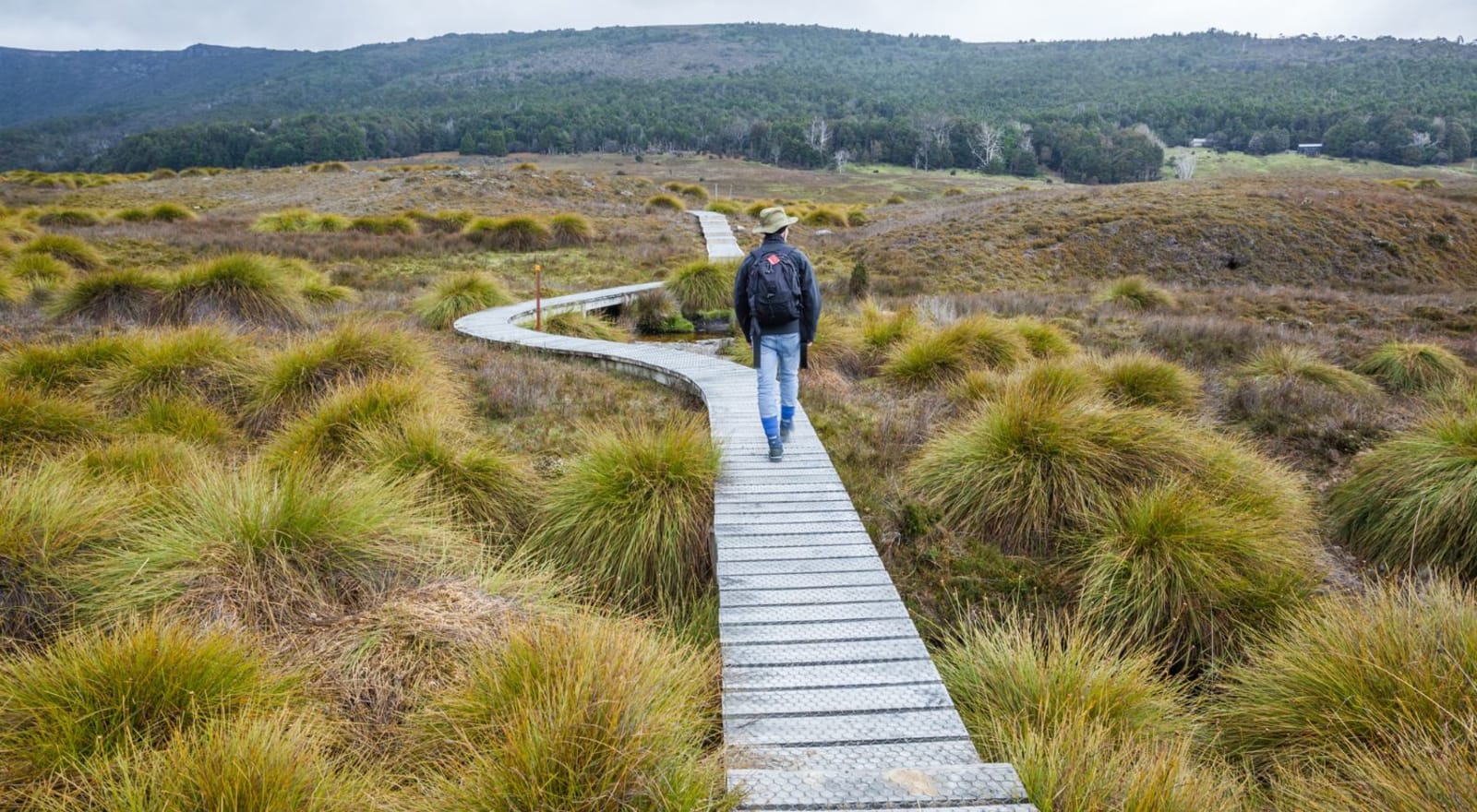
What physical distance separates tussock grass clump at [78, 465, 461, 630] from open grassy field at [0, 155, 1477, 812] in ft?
0.09

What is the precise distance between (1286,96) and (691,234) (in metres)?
120

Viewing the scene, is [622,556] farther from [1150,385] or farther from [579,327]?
[579,327]

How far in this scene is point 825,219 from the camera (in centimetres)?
3516

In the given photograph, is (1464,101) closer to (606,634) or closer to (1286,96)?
(1286,96)

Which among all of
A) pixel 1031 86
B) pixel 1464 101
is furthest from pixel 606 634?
pixel 1031 86

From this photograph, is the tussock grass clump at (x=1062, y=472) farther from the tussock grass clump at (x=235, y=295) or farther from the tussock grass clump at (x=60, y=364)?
the tussock grass clump at (x=235, y=295)

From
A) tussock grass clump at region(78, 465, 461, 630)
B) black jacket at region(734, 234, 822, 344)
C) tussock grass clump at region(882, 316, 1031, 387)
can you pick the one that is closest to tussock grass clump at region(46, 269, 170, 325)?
tussock grass clump at region(78, 465, 461, 630)

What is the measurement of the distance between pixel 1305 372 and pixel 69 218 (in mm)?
34365

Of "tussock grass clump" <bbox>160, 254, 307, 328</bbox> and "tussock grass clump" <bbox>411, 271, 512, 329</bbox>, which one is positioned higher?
"tussock grass clump" <bbox>160, 254, 307, 328</bbox>

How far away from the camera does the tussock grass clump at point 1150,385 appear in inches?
343

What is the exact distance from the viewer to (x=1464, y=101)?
90188mm

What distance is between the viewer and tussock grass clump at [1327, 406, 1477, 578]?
210 inches

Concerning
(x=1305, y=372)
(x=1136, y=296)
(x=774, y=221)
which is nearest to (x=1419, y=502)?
(x=774, y=221)

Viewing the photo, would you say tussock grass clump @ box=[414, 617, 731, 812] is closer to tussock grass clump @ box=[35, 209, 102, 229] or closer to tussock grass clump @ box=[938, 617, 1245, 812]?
tussock grass clump @ box=[938, 617, 1245, 812]
